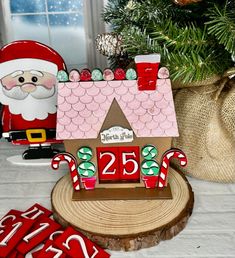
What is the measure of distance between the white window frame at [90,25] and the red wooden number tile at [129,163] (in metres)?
0.66

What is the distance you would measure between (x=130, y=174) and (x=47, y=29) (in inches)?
33.1

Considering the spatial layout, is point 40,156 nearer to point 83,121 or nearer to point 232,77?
point 83,121

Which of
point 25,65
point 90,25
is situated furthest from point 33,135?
point 90,25

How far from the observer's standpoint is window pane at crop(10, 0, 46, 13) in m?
1.37

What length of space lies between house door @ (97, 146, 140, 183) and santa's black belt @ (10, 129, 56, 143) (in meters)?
0.21

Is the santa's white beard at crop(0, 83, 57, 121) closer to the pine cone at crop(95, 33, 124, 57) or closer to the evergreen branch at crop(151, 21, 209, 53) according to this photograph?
the pine cone at crop(95, 33, 124, 57)

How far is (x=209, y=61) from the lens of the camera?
74cm

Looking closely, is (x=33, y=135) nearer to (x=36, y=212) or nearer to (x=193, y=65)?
(x=36, y=212)

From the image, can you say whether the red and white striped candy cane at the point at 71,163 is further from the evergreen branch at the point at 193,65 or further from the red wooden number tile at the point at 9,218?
the evergreen branch at the point at 193,65

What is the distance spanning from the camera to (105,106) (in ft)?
2.31

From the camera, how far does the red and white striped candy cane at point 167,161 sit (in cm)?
73

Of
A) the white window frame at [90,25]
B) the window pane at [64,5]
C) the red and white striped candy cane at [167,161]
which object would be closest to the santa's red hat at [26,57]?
the red and white striped candy cane at [167,161]

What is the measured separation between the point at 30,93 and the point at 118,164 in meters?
0.27

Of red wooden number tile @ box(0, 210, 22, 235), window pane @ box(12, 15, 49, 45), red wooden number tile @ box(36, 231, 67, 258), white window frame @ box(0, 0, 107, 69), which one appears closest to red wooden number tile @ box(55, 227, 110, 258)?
red wooden number tile @ box(36, 231, 67, 258)
